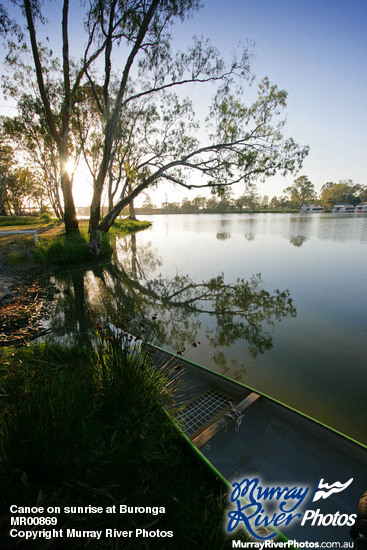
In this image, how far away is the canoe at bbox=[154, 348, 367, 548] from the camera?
1.67 meters

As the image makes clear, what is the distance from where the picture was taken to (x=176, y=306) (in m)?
6.91

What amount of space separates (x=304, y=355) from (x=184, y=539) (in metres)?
3.49

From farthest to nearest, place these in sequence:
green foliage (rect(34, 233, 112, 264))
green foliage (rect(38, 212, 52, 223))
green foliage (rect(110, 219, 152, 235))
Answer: green foliage (rect(38, 212, 52, 223)) < green foliage (rect(110, 219, 152, 235)) < green foliage (rect(34, 233, 112, 264))

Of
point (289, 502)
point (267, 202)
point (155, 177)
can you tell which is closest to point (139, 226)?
point (155, 177)

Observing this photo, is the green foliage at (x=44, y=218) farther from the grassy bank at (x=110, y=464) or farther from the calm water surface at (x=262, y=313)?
the grassy bank at (x=110, y=464)

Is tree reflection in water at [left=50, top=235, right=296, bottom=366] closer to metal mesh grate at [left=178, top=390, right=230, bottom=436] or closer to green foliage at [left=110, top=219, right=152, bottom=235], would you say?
metal mesh grate at [left=178, top=390, right=230, bottom=436]

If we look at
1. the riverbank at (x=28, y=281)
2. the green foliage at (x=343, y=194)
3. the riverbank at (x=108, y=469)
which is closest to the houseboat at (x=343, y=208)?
the green foliage at (x=343, y=194)

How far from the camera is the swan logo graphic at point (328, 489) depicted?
5.98ft

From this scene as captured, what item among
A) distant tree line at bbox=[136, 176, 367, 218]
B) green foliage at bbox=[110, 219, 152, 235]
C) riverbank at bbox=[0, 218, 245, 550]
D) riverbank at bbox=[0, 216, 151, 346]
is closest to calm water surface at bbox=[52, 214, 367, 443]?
riverbank at bbox=[0, 216, 151, 346]

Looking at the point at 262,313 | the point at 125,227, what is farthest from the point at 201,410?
the point at 125,227

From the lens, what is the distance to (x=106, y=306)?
6.87m

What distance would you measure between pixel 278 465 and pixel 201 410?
0.90m

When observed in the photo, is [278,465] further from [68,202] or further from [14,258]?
[68,202]

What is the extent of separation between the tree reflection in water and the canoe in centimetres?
156
